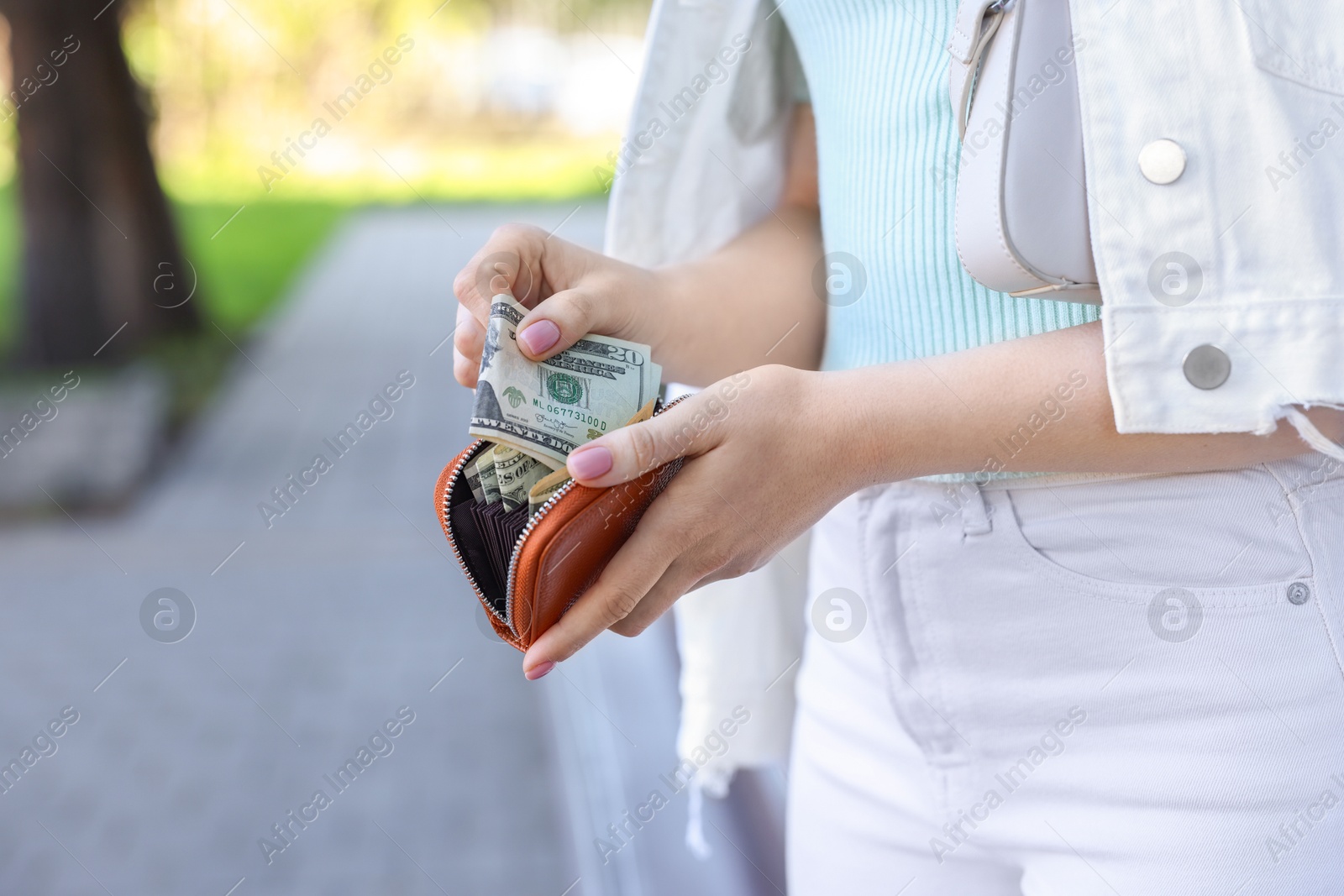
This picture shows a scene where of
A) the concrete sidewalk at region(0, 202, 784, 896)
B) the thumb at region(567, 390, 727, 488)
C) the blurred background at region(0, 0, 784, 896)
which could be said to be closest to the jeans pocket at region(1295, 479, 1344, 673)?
the thumb at region(567, 390, 727, 488)

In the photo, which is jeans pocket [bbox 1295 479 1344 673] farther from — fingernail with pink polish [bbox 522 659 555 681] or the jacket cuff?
fingernail with pink polish [bbox 522 659 555 681]

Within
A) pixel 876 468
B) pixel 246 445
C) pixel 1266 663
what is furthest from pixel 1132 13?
pixel 246 445

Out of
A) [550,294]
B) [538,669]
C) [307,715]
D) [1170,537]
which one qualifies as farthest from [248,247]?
[1170,537]

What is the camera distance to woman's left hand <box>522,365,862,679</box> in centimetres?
94

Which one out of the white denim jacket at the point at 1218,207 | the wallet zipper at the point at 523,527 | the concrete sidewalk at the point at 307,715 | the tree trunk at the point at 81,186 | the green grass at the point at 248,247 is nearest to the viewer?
the white denim jacket at the point at 1218,207

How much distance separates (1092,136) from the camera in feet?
2.88

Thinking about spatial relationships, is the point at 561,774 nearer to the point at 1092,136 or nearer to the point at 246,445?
the point at 1092,136

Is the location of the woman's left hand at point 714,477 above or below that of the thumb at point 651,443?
below

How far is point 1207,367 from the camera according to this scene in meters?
0.88

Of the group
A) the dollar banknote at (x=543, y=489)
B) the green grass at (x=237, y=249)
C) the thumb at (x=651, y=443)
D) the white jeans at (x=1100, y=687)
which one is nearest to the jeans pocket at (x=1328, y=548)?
the white jeans at (x=1100, y=687)

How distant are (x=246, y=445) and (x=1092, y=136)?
613cm

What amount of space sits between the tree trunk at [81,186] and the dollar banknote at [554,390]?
6.90 meters

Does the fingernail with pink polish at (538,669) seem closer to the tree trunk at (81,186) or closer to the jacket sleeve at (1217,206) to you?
the jacket sleeve at (1217,206)

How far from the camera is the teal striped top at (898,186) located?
1.06 m
